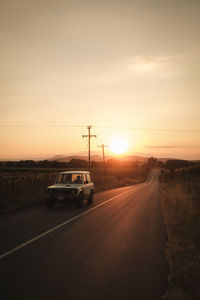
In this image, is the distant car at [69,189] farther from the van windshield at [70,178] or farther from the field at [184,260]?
the field at [184,260]

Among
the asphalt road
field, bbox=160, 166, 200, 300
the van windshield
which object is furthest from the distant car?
field, bbox=160, 166, 200, 300

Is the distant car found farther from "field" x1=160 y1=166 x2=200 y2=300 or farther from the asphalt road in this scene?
"field" x1=160 y1=166 x2=200 y2=300

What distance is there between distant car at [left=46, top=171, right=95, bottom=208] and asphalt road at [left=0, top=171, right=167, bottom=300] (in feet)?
13.1

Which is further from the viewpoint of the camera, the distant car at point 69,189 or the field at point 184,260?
the distant car at point 69,189

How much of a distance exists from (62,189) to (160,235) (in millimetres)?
6649

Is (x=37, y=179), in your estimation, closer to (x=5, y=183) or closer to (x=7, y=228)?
(x=5, y=183)

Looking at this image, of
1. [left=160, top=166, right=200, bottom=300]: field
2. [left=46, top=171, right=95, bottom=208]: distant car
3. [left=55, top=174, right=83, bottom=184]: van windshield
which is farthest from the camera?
[left=55, top=174, right=83, bottom=184]: van windshield

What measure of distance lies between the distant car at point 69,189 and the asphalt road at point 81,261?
13.1 feet

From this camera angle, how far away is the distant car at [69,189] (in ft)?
43.4

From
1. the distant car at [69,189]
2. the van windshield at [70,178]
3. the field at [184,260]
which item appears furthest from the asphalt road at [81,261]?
the van windshield at [70,178]

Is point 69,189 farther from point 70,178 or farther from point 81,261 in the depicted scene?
point 81,261

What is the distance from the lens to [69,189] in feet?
43.5

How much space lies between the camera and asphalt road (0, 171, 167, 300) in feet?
13.1

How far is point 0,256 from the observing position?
5484 millimetres
